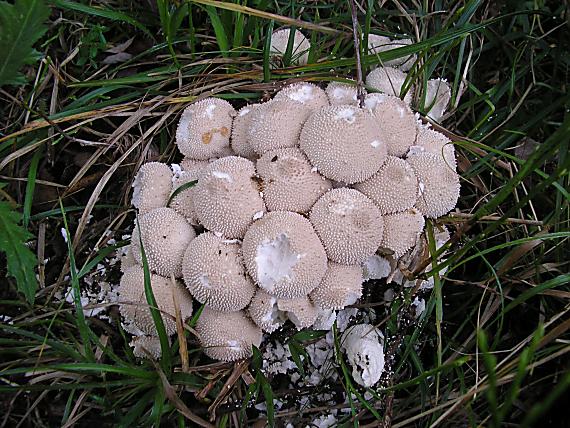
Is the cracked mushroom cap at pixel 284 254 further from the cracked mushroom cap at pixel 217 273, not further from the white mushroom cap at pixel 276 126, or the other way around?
the white mushroom cap at pixel 276 126

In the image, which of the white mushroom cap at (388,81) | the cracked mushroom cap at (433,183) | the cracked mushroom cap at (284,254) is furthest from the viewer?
the white mushroom cap at (388,81)


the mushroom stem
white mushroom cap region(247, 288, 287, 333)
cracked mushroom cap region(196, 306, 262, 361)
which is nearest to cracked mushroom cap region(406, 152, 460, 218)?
the mushroom stem

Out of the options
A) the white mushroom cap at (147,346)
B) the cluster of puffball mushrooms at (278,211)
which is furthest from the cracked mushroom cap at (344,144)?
the white mushroom cap at (147,346)

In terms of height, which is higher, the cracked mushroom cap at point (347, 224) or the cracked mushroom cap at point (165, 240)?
the cracked mushroom cap at point (347, 224)

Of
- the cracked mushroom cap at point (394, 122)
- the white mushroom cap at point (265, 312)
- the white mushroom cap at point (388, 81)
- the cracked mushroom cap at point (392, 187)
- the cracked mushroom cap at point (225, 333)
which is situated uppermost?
the white mushroom cap at point (388, 81)

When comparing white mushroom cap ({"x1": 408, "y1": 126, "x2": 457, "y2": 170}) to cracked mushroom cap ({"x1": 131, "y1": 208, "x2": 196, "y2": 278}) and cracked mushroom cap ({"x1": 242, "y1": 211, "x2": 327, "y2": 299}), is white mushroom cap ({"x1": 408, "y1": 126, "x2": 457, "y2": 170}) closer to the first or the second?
cracked mushroom cap ({"x1": 242, "y1": 211, "x2": 327, "y2": 299})

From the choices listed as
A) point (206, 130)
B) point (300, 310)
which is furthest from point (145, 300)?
point (206, 130)

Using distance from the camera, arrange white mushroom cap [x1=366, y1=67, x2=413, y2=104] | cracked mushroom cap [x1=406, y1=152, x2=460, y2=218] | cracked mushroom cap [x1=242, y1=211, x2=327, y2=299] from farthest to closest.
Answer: white mushroom cap [x1=366, y1=67, x2=413, y2=104] → cracked mushroom cap [x1=406, y1=152, x2=460, y2=218] → cracked mushroom cap [x1=242, y1=211, x2=327, y2=299]

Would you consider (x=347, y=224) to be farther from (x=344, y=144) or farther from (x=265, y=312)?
(x=265, y=312)
